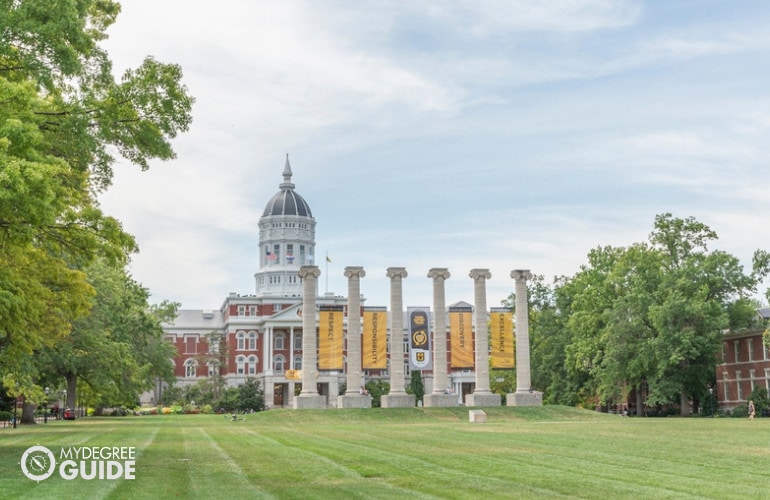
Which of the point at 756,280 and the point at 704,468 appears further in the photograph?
the point at 756,280

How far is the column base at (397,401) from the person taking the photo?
71.1 m

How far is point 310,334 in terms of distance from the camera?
7288 centimetres

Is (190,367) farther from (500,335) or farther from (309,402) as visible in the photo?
(500,335)

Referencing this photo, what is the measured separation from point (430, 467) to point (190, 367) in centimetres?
12184

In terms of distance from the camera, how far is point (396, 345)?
7419 cm

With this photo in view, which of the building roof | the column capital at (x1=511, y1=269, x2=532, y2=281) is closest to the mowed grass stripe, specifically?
the column capital at (x1=511, y1=269, x2=532, y2=281)

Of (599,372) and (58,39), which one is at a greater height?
(58,39)

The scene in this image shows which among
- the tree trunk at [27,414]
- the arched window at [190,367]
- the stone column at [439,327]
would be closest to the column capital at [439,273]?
the stone column at [439,327]

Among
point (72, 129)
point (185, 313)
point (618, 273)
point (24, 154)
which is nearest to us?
point (24, 154)

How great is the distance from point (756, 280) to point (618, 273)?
11372mm

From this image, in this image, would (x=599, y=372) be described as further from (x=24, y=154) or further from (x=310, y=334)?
(x=24, y=154)

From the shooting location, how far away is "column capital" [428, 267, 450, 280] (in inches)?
2943

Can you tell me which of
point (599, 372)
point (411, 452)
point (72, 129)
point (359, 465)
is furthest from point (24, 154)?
point (599, 372)

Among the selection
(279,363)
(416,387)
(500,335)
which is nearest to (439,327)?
(500,335)
